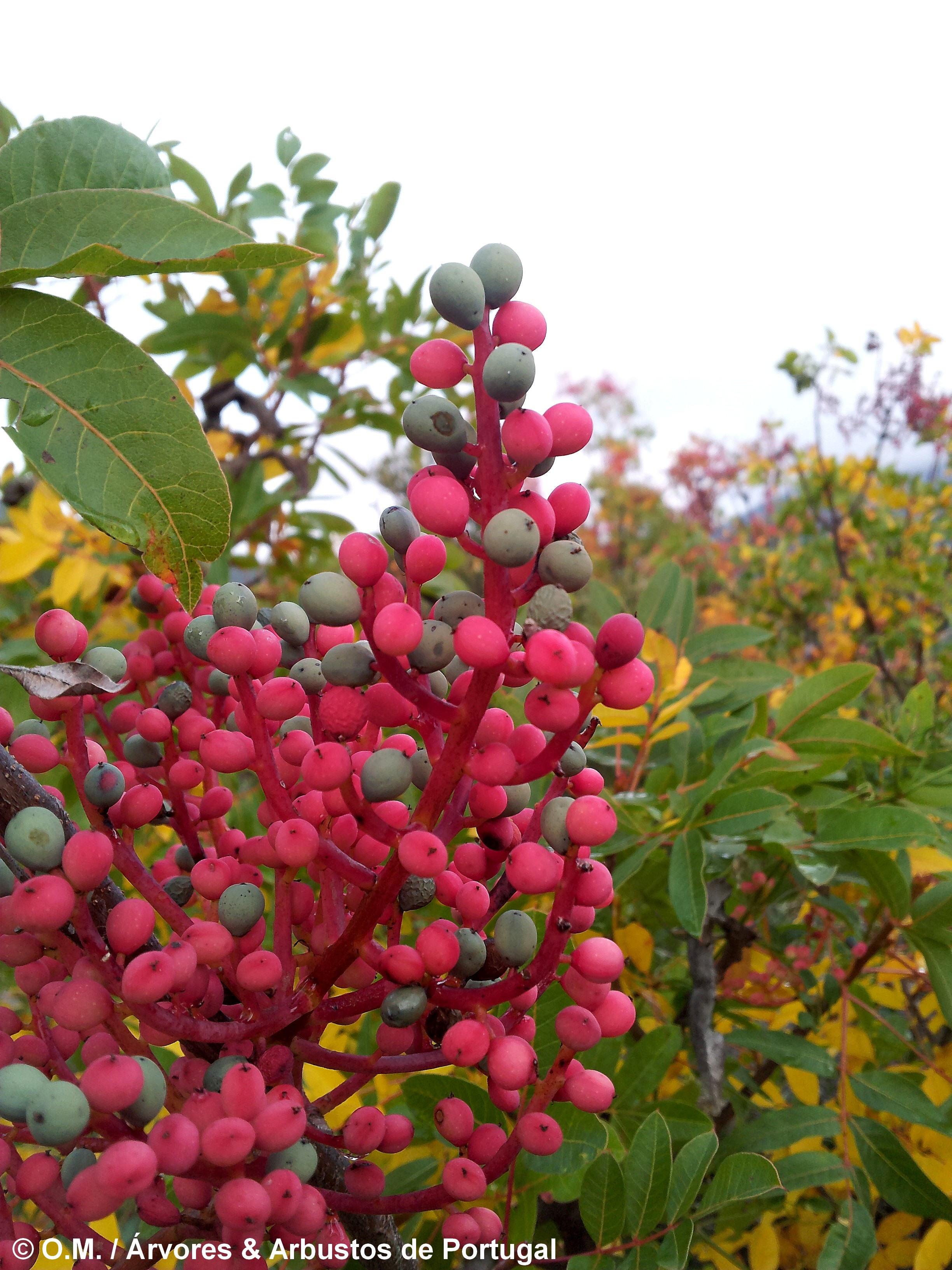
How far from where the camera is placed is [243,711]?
0.48 metres

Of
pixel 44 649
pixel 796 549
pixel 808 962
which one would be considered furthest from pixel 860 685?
pixel 796 549

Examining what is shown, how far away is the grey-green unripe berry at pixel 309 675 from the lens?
0.52m

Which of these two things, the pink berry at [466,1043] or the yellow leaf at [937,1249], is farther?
the yellow leaf at [937,1249]

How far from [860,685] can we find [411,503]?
0.68 meters

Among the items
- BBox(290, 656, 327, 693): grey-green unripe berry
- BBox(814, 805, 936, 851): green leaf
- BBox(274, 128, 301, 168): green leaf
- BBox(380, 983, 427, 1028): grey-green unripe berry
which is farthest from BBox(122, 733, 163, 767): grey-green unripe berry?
BBox(274, 128, 301, 168): green leaf

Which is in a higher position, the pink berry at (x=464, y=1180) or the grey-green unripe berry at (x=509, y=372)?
the grey-green unripe berry at (x=509, y=372)

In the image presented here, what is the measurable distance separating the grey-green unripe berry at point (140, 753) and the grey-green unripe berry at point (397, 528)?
239mm

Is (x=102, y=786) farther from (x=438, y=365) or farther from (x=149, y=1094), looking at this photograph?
(x=438, y=365)

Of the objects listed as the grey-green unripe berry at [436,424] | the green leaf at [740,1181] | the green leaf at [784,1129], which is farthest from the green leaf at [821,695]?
the grey-green unripe berry at [436,424]

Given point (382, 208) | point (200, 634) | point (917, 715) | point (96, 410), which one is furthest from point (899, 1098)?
point (382, 208)

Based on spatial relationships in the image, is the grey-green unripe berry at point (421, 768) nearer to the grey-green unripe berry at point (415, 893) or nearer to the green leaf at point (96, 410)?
the grey-green unripe berry at point (415, 893)

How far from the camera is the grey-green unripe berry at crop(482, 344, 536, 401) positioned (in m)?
0.38

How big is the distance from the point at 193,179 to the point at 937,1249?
5.27ft

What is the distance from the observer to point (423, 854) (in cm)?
41
